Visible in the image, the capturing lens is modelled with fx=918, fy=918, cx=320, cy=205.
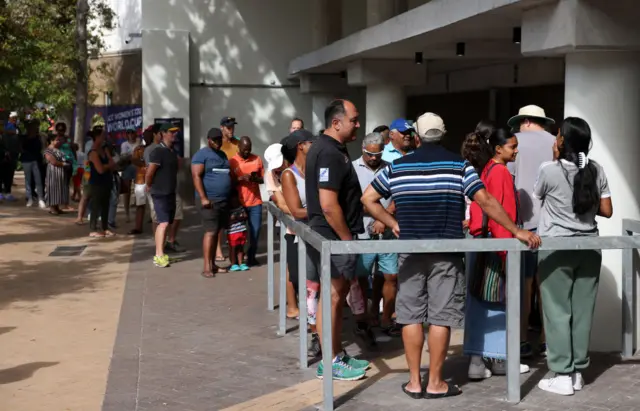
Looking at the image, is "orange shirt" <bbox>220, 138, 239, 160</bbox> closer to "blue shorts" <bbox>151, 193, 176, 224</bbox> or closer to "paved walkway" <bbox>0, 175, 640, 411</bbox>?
"blue shorts" <bbox>151, 193, 176, 224</bbox>

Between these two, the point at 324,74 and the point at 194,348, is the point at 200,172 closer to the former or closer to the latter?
the point at 194,348

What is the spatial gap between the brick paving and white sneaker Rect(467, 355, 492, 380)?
0.06 meters

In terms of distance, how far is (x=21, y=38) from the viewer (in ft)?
52.5

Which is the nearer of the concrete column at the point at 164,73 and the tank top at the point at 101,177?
the tank top at the point at 101,177

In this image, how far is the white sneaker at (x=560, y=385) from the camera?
6086mm

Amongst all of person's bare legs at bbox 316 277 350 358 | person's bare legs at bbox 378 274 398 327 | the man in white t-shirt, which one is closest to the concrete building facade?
the man in white t-shirt

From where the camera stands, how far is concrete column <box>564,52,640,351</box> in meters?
7.34

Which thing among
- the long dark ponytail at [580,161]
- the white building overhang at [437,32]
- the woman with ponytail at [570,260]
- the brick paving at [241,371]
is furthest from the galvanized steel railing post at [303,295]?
the white building overhang at [437,32]

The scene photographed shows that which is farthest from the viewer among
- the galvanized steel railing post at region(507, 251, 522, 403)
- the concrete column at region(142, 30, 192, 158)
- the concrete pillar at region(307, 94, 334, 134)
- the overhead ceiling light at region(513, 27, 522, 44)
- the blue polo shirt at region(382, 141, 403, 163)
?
the concrete column at region(142, 30, 192, 158)

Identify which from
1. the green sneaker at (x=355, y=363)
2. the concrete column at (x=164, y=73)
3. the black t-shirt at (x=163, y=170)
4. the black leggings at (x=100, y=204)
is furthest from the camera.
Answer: the concrete column at (x=164, y=73)

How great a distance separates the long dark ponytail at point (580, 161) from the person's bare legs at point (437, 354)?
48.0 inches

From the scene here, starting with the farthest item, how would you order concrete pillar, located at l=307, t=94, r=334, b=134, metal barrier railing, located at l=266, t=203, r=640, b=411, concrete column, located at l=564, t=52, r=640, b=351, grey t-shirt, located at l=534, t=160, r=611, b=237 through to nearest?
1. concrete pillar, located at l=307, t=94, r=334, b=134
2. concrete column, located at l=564, t=52, r=640, b=351
3. grey t-shirt, located at l=534, t=160, r=611, b=237
4. metal barrier railing, located at l=266, t=203, r=640, b=411

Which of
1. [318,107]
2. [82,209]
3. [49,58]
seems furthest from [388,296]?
[49,58]

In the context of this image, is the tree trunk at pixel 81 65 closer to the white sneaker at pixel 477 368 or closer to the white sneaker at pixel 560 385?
the white sneaker at pixel 477 368
